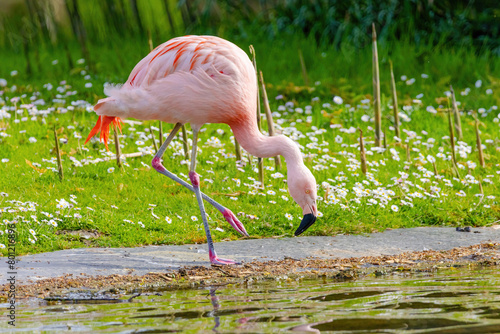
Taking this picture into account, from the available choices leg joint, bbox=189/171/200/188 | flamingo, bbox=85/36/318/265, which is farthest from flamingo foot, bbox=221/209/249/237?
leg joint, bbox=189/171/200/188

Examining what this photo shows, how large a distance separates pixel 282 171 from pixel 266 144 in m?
1.91

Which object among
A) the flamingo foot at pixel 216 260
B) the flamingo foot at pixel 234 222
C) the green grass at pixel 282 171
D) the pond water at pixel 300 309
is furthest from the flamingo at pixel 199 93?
the pond water at pixel 300 309

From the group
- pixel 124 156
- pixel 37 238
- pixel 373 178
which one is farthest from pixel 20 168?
pixel 373 178

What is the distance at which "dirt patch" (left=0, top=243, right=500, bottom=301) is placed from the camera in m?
4.50

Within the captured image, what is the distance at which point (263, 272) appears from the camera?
491cm

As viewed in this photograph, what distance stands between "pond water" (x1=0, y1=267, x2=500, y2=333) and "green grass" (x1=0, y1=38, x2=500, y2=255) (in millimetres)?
1538

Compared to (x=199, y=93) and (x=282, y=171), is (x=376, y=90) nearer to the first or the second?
(x=282, y=171)

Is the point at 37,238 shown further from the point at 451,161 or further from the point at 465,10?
the point at 465,10

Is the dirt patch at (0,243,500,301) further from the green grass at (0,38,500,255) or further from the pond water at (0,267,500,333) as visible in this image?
the green grass at (0,38,500,255)

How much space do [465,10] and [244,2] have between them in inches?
150

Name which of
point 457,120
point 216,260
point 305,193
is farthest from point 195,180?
point 457,120

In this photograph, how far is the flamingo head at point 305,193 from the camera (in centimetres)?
522

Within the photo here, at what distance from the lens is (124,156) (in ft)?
24.8

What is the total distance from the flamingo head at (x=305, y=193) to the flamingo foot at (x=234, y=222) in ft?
2.06
